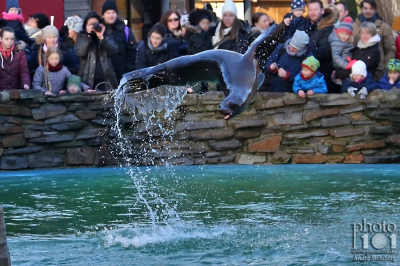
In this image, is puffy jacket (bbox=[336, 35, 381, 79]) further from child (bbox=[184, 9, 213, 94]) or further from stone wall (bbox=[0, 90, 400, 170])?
child (bbox=[184, 9, 213, 94])

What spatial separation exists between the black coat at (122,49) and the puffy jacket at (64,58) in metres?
0.56

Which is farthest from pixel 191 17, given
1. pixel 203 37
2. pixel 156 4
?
pixel 156 4

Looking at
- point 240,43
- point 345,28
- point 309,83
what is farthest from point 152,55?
point 345,28

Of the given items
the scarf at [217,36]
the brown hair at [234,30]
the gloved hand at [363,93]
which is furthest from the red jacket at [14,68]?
the gloved hand at [363,93]

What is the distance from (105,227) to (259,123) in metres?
5.05

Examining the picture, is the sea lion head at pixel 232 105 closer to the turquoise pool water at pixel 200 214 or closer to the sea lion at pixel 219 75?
the sea lion at pixel 219 75

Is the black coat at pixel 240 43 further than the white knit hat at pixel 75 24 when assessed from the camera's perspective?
No

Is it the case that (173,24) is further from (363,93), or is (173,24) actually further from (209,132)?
(363,93)

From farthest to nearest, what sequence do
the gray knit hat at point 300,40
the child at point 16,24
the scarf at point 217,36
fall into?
the child at point 16,24 → the scarf at point 217,36 → the gray knit hat at point 300,40

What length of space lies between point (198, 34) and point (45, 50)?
2240 mm

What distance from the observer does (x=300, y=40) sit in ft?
41.4

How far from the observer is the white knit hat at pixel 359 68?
492 inches

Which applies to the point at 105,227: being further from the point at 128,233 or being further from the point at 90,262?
the point at 90,262

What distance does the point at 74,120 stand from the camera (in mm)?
12828
